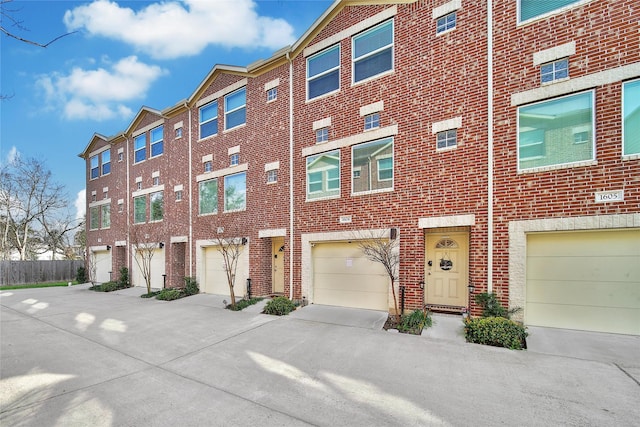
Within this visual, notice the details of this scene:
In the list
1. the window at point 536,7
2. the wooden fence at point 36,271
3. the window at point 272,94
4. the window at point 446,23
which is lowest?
the wooden fence at point 36,271

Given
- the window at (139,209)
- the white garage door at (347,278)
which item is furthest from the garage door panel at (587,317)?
the window at (139,209)

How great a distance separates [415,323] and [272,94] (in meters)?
9.21

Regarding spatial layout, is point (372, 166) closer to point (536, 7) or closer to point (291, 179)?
point (291, 179)

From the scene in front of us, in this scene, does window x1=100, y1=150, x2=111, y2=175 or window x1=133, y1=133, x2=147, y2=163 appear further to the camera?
window x1=100, y1=150, x2=111, y2=175

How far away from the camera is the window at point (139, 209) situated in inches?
661

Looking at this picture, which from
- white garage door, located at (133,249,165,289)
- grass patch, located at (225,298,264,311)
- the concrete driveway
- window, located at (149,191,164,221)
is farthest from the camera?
window, located at (149,191,164,221)

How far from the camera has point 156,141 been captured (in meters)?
16.4

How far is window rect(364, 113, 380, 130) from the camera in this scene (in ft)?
29.0

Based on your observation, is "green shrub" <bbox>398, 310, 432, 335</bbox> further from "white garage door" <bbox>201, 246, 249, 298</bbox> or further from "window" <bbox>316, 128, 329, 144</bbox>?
"white garage door" <bbox>201, 246, 249, 298</bbox>

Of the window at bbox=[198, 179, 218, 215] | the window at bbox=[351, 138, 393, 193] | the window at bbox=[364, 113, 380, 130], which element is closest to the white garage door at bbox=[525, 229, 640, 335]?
the window at bbox=[351, 138, 393, 193]

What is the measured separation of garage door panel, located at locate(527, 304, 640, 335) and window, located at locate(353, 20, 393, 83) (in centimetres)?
731

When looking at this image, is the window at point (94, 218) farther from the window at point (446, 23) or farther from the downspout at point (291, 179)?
the window at point (446, 23)

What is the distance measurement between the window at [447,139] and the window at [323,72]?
3.84m

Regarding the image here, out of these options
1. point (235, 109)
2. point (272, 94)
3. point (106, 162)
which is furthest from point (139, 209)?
point (272, 94)
